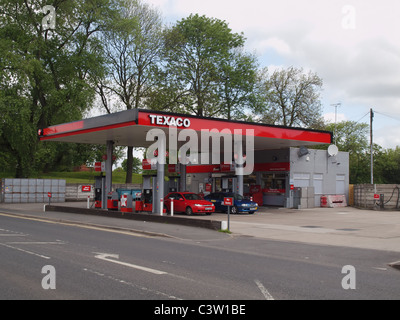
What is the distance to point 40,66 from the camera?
3603cm

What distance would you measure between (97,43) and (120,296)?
38092 millimetres

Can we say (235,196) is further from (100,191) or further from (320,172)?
(320,172)

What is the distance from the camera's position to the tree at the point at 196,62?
45.3 meters

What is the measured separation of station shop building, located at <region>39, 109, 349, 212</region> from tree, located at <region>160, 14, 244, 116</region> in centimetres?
815

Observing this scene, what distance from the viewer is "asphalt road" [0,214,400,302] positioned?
701 cm

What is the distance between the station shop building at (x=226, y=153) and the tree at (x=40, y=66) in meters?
7.47

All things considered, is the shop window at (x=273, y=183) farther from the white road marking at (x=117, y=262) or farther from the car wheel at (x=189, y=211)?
the white road marking at (x=117, y=262)

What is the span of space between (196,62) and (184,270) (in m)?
39.5

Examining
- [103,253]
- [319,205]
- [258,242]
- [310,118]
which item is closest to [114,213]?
[258,242]

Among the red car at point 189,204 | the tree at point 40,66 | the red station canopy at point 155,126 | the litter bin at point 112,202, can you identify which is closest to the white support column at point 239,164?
the red station canopy at point 155,126

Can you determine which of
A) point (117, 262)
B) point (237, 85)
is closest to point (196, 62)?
point (237, 85)

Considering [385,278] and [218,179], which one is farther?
[218,179]

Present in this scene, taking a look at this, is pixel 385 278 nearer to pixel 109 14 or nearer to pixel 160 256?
pixel 160 256

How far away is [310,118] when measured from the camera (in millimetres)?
50969
